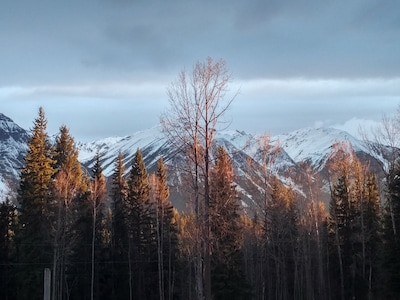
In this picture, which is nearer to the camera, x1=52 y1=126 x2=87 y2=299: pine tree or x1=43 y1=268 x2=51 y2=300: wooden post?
x1=43 y1=268 x2=51 y2=300: wooden post

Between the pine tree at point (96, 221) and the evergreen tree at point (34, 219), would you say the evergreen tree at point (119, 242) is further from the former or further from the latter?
the evergreen tree at point (34, 219)

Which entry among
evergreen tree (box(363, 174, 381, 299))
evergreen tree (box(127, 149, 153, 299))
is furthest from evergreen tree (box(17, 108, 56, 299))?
evergreen tree (box(363, 174, 381, 299))

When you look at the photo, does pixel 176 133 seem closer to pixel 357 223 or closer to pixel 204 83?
pixel 204 83

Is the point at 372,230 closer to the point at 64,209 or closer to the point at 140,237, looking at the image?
the point at 140,237

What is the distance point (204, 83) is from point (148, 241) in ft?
107

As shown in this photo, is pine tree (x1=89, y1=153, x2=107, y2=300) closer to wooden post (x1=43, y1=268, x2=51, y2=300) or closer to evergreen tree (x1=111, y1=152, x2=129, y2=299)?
evergreen tree (x1=111, y1=152, x2=129, y2=299)

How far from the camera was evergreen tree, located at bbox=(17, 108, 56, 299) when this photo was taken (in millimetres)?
44656

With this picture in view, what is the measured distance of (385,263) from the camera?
38812 millimetres

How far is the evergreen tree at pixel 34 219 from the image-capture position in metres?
44.7

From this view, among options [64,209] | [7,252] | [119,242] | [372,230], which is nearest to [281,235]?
[372,230]

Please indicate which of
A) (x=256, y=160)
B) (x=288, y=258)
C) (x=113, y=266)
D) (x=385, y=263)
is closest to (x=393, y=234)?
(x=385, y=263)

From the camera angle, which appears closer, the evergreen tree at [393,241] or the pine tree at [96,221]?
the evergreen tree at [393,241]

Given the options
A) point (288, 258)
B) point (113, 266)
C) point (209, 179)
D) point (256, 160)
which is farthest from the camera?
point (288, 258)

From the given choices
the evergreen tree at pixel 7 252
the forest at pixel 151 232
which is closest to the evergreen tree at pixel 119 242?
the forest at pixel 151 232
